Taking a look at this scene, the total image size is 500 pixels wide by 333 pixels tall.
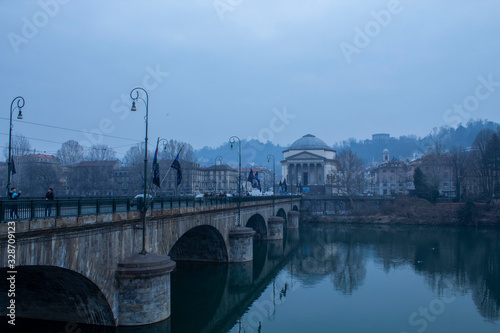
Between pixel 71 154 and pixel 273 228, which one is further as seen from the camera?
pixel 71 154

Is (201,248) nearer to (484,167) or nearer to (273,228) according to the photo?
(273,228)

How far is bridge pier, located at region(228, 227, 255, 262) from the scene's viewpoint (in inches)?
1375

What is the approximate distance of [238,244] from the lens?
35.3 metres

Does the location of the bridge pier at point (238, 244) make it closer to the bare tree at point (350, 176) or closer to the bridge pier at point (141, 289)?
the bridge pier at point (141, 289)

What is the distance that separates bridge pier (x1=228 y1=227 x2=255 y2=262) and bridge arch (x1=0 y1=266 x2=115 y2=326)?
18.0 m

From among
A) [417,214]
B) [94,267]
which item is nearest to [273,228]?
[417,214]

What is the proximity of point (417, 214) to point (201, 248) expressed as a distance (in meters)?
51.5

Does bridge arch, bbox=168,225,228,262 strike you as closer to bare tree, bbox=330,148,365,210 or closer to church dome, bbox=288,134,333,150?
bare tree, bbox=330,148,365,210

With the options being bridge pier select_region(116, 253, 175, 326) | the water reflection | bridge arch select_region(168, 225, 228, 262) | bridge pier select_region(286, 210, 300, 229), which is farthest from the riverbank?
bridge pier select_region(116, 253, 175, 326)

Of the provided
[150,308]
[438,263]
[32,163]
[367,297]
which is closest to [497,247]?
[438,263]

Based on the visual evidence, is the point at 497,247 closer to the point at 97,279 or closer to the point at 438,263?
the point at 438,263

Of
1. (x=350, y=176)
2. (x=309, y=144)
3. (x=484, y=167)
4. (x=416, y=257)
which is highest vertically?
(x=309, y=144)

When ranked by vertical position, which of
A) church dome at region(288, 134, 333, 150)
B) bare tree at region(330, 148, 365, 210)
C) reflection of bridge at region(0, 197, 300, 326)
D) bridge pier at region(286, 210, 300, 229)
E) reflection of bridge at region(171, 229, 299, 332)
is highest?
church dome at region(288, 134, 333, 150)

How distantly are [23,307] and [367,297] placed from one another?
20.0 metres
